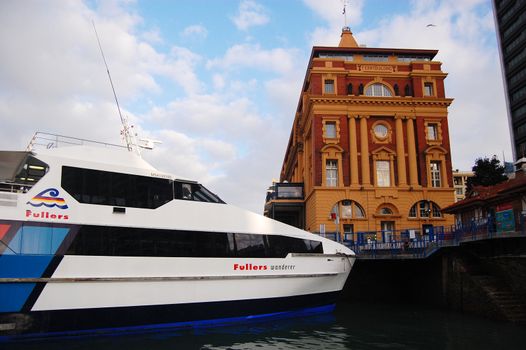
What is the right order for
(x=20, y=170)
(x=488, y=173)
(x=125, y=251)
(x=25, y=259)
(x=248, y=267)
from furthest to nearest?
(x=488, y=173) → (x=248, y=267) → (x=125, y=251) → (x=20, y=170) → (x=25, y=259)

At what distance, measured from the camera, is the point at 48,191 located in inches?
423

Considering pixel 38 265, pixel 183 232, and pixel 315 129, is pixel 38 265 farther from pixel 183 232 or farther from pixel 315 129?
pixel 315 129

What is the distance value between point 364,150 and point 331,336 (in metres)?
20.6

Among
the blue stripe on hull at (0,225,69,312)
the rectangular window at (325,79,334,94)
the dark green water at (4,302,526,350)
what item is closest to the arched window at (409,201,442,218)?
the rectangular window at (325,79,334,94)

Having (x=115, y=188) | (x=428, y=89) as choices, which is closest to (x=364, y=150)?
(x=428, y=89)

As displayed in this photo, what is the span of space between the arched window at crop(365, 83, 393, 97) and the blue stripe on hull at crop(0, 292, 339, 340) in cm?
2143

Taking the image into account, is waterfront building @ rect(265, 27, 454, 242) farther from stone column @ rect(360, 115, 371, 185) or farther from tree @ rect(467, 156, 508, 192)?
tree @ rect(467, 156, 508, 192)

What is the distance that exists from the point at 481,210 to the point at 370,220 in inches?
362

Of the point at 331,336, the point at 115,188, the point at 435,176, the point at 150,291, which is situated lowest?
the point at 331,336

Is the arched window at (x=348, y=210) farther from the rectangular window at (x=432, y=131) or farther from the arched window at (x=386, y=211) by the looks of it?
the rectangular window at (x=432, y=131)

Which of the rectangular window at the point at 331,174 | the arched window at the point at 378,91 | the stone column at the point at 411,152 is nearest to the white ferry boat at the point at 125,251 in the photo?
the rectangular window at the point at 331,174

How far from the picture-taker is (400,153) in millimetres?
30828

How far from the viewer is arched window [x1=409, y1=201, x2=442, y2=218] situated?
1183 inches

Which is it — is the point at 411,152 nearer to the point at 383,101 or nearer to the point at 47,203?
the point at 383,101
